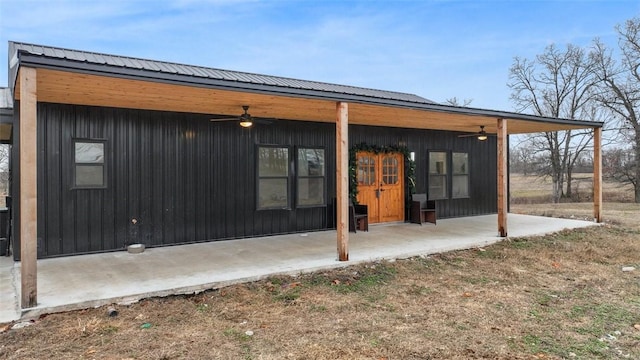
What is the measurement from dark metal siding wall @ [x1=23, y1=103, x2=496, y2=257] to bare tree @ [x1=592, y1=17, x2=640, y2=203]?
16739 millimetres

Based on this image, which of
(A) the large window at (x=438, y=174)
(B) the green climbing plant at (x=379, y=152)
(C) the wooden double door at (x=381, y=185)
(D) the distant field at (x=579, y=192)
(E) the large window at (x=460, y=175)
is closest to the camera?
(B) the green climbing plant at (x=379, y=152)

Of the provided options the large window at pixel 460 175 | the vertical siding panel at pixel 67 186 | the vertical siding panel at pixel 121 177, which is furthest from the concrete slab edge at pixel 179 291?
the large window at pixel 460 175

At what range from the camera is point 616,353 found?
273 centimetres

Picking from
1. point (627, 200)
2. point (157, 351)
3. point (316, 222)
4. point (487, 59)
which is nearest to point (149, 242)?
point (316, 222)

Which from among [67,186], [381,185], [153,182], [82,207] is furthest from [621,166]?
[67,186]

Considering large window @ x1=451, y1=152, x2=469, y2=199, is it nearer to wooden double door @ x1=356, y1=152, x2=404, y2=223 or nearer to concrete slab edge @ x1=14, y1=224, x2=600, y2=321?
wooden double door @ x1=356, y1=152, x2=404, y2=223

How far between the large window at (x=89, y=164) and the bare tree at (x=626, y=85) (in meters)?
20.2

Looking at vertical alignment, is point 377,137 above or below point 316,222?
above

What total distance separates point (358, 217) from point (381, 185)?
133cm

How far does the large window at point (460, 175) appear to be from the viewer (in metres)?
9.35

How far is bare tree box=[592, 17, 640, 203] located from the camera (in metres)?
17.2

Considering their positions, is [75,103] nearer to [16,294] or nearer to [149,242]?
[149,242]

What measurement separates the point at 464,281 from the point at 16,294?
4.75 meters

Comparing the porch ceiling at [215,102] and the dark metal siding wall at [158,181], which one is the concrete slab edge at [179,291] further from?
→ the dark metal siding wall at [158,181]
